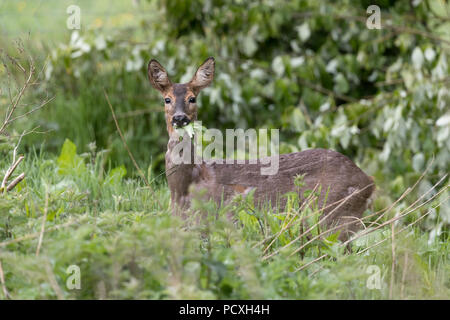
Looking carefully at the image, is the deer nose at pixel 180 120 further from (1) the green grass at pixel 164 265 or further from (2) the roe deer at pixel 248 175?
(1) the green grass at pixel 164 265

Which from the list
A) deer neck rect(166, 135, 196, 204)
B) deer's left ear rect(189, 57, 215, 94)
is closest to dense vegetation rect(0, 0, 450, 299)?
deer neck rect(166, 135, 196, 204)

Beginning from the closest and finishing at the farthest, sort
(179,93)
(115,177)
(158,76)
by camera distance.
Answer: (179,93) → (158,76) → (115,177)

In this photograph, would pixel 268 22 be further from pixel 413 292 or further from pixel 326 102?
pixel 413 292

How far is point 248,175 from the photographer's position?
3984mm

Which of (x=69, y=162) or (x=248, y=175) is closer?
(x=248, y=175)

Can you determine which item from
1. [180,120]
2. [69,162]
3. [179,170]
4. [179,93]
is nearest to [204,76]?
[179,93]

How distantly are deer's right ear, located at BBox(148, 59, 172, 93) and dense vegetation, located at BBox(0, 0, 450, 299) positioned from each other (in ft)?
1.07

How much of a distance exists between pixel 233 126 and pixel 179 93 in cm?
365

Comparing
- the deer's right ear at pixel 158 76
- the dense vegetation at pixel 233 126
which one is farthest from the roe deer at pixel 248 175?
the dense vegetation at pixel 233 126

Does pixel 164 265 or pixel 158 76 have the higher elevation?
pixel 158 76

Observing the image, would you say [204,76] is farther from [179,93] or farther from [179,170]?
[179,170]

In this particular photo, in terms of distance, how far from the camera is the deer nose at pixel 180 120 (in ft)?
12.5

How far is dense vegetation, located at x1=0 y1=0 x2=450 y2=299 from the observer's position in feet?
8.39
